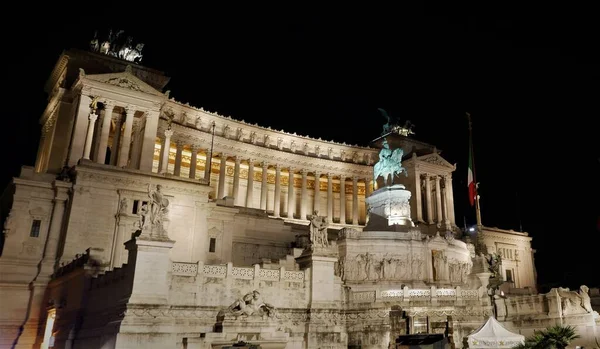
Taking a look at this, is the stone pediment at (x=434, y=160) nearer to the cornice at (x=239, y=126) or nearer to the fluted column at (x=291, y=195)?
the cornice at (x=239, y=126)

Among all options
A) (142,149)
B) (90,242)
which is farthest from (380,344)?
(142,149)

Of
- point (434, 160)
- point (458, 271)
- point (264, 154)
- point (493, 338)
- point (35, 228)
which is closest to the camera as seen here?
point (493, 338)

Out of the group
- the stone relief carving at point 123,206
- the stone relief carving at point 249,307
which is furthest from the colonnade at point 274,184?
the stone relief carving at point 249,307

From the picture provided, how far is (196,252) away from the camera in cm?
4606

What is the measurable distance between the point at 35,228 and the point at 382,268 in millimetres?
29969

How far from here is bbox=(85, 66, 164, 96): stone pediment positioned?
181 feet

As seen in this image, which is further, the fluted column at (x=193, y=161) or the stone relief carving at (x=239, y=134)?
the stone relief carving at (x=239, y=134)

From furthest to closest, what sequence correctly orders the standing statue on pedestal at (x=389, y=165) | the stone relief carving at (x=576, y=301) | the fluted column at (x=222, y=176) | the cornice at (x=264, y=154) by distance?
the fluted column at (x=222, y=176), the cornice at (x=264, y=154), the standing statue on pedestal at (x=389, y=165), the stone relief carving at (x=576, y=301)

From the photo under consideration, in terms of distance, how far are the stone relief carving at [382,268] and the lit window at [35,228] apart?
86.4 ft

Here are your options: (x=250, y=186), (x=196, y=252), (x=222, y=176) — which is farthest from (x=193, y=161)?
(x=196, y=252)

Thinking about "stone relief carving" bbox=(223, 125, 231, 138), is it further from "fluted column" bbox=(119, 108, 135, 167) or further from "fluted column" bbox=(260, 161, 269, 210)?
"fluted column" bbox=(119, 108, 135, 167)

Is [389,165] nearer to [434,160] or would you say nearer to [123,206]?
[123,206]

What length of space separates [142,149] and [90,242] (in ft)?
56.1

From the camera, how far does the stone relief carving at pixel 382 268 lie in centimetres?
4219
